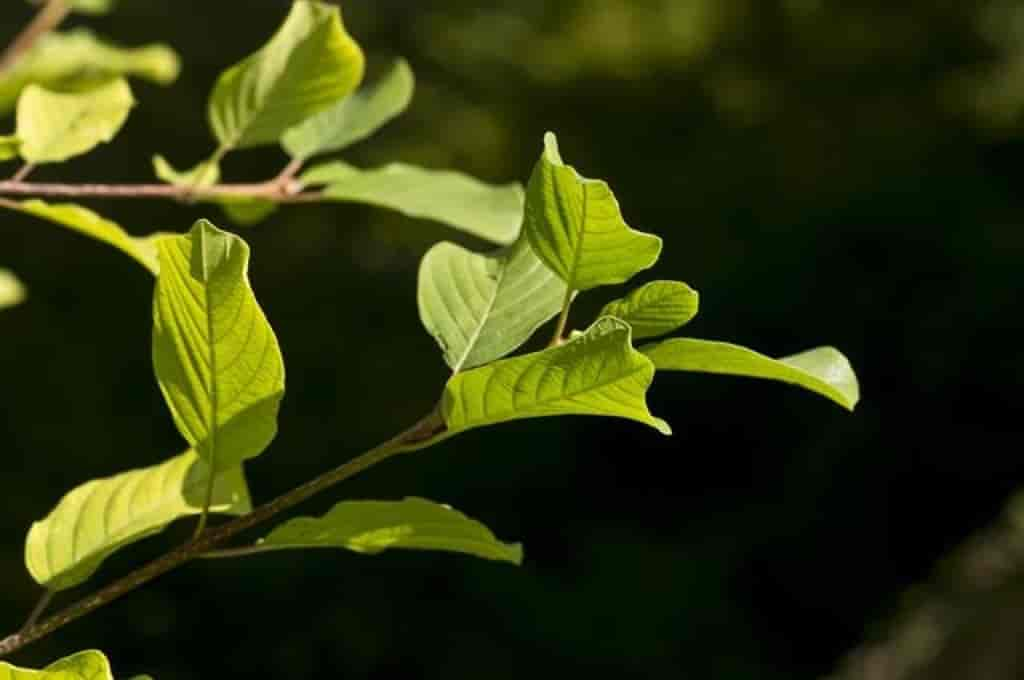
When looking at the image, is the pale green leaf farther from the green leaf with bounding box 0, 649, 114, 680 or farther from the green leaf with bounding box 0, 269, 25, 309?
the green leaf with bounding box 0, 649, 114, 680

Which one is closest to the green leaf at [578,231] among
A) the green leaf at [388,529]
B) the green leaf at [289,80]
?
the green leaf at [388,529]

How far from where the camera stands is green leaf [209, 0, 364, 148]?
3.30 feet

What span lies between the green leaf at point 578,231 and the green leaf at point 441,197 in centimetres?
29

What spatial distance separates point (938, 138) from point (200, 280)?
591 centimetres

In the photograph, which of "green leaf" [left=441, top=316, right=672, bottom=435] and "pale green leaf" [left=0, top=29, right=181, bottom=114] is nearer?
"green leaf" [left=441, top=316, right=672, bottom=435]

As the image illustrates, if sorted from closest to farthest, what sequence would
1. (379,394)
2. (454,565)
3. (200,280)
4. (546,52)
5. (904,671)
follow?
(200,280) → (904,671) → (454,565) → (379,394) → (546,52)

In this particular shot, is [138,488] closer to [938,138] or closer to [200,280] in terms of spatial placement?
[200,280]

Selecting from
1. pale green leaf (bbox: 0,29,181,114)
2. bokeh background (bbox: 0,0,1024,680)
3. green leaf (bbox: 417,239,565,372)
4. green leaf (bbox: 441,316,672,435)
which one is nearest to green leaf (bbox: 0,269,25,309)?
pale green leaf (bbox: 0,29,181,114)

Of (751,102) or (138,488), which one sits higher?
(138,488)

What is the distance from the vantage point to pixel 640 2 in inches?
269

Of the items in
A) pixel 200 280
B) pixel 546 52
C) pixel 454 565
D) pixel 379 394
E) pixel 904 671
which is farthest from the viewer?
pixel 546 52

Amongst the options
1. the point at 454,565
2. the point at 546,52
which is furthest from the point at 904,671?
the point at 546,52

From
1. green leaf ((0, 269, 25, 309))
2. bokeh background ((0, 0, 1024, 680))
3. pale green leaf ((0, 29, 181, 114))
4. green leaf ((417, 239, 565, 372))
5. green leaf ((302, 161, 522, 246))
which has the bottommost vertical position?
bokeh background ((0, 0, 1024, 680))

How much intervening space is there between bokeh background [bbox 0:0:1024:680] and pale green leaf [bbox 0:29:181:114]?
238 cm
